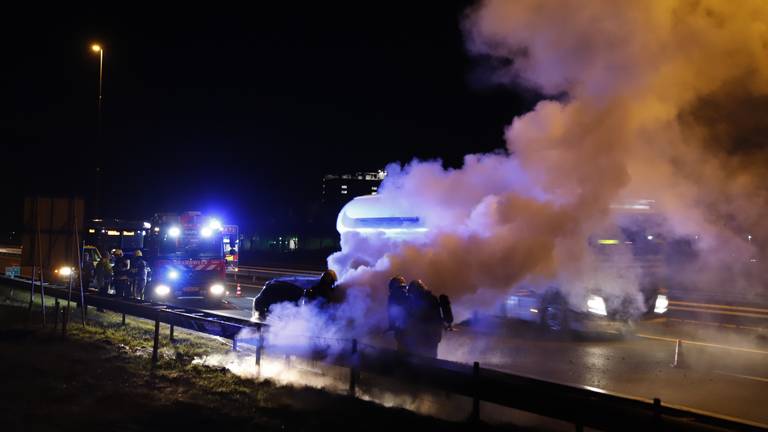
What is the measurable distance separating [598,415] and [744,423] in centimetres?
118

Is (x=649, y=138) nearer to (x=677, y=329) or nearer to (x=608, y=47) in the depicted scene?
(x=608, y=47)

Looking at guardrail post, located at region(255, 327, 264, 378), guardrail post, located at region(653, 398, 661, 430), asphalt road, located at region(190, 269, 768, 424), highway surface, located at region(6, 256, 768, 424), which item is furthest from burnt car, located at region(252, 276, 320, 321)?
guardrail post, located at region(653, 398, 661, 430)

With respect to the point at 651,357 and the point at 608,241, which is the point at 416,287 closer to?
the point at 651,357

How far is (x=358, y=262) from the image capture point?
41.3ft

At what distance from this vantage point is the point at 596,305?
14.5 meters

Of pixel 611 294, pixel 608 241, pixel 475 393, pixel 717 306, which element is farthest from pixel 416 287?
pixel 717 306

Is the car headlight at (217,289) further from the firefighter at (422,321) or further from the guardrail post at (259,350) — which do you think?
the firefighter at (422,321)

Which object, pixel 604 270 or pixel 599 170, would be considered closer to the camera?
pixel 599 170

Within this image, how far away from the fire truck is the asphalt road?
3.52 metres

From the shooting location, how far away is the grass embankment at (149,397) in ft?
22.5

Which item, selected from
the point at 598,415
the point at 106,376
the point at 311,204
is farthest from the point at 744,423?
the point at 311,204

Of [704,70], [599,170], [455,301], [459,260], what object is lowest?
[455,301]

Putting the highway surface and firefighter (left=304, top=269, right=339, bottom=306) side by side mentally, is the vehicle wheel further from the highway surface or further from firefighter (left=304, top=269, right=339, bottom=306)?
firefighter (left=304, top=269, right=339, bottom=306)

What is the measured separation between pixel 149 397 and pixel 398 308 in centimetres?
342
